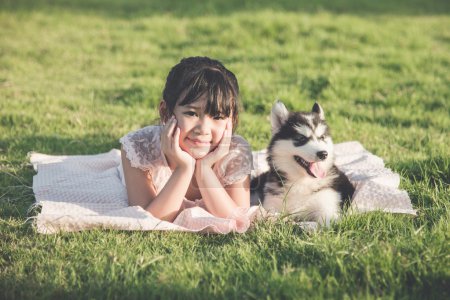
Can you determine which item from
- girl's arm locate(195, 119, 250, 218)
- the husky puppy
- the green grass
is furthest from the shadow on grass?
girl's arm locate(195, 119, 250, 218)

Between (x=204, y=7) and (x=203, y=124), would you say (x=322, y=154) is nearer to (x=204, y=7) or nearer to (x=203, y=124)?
(x=203, y=124)

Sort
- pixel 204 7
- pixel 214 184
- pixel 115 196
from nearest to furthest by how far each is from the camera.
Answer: pixel 214 184
pixel 115 196
pixel 204 7

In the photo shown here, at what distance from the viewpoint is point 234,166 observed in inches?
146

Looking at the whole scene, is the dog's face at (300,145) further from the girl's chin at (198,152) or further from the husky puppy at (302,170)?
the girl's chin at (198,152)

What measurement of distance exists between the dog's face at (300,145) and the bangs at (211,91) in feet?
1.61

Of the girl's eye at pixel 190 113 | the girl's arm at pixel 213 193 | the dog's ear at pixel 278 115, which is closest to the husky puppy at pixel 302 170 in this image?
the dog's ear at pixel 278 115

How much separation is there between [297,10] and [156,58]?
15.6 feet

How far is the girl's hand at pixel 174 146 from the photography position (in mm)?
3289

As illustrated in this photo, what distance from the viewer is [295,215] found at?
3.60m

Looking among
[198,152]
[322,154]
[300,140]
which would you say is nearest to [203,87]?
[198,152]

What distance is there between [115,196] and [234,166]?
1011 mm

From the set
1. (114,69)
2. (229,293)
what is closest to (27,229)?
(229,293)

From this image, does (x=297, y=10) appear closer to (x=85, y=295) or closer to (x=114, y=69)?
(x=114, y=69)

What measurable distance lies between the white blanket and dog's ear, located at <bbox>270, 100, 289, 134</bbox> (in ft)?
2.35
